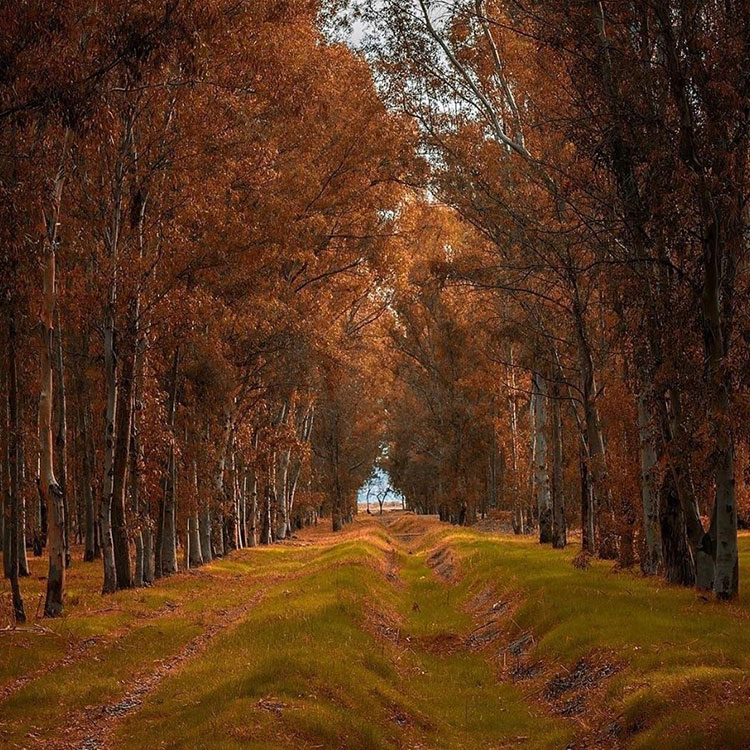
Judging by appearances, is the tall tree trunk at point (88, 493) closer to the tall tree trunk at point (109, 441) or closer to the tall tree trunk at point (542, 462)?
the tall tree trunk at point (109, 441)

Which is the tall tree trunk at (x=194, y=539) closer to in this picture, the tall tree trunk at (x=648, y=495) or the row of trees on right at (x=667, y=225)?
the row of trees on right at (x=667, y=225)

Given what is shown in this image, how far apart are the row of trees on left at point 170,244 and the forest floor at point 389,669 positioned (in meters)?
3.92

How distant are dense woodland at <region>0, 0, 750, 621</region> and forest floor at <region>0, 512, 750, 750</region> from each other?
93.1 inches

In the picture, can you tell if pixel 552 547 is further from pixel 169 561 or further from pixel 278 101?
pixel 278 101

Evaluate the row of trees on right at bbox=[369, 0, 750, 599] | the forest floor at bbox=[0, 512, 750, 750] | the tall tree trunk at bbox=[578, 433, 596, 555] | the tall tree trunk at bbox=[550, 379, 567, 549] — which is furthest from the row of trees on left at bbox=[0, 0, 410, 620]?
the tall tree trunk at bbox=[578, 433, 596, 555]

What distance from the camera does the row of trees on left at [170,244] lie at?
17.4 m

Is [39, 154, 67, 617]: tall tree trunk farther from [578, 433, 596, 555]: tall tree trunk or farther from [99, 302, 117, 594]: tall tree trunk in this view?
[578, 433, 596, 555]: tall tree trunk

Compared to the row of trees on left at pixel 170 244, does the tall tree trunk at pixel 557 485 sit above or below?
below

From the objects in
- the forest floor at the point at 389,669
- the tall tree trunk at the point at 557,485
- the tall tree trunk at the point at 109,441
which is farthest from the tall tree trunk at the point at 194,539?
the tall tree trunk at the point at 557,485

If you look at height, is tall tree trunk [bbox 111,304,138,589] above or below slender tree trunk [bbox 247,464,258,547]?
above

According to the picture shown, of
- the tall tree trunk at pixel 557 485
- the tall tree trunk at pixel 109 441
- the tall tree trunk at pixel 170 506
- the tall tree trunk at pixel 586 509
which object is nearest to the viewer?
A: the tall tree trunk at pixel 109 441

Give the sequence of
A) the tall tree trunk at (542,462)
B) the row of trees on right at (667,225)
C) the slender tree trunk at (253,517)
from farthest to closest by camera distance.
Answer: the slender tree trunk at (253,517) → the tall tree trunk at (542,462) → the row of trees on right at (667,225)

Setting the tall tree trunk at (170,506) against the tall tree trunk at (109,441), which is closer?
the tall tree trunk at (109,441)

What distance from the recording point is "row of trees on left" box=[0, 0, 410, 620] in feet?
57.1
